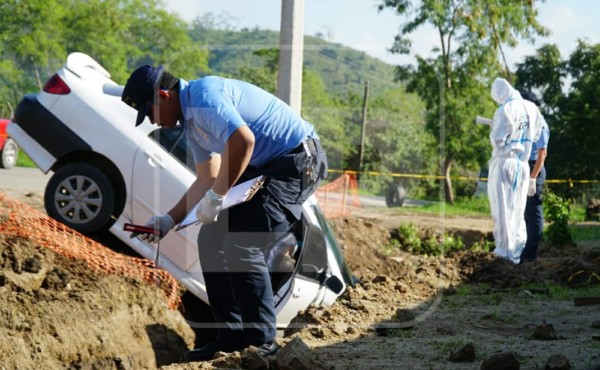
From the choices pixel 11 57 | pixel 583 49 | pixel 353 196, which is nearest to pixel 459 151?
pixel 353 196

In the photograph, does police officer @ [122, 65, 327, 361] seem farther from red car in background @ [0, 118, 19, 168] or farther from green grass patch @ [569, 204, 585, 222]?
red car in background @ [0, 118, 19, 168]

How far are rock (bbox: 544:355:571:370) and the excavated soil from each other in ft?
0.07

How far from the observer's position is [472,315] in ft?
23.8

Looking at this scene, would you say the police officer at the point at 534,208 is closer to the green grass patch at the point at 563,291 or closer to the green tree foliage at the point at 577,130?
the green grass patch at the point at 563,291

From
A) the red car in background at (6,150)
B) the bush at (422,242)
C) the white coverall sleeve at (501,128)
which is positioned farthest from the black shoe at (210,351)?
the red car in background at (6,150)

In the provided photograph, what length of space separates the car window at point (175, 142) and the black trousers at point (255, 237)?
2039mm

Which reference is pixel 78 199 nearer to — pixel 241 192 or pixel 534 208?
pixel 241 192

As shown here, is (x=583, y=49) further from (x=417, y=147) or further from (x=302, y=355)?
(x=302, y=355)

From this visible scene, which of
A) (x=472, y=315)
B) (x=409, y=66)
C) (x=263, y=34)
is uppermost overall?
(x=263, y=34)

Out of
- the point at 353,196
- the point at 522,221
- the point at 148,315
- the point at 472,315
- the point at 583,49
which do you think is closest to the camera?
the point at 148,315

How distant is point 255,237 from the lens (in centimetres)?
515

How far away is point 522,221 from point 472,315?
142 inches

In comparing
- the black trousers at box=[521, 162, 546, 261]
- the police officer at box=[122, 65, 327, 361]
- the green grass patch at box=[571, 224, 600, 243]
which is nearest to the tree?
the green grass patch at box=[571, 224, 600, 243]

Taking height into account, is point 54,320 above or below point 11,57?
below
